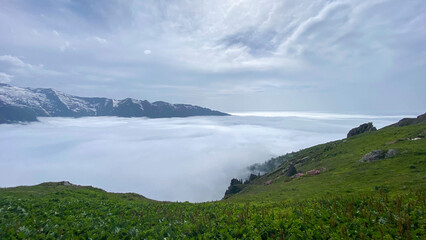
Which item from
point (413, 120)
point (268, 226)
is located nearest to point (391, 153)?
point (268, 226)

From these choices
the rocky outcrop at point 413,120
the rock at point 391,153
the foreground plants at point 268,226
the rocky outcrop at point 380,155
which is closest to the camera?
the foreground plants at point 268,226

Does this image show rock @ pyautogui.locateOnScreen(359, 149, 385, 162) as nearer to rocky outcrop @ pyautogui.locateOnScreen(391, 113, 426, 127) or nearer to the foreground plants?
the foreground plants

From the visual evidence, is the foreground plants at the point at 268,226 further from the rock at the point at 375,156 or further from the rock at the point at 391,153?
the rock at the point at 375,156

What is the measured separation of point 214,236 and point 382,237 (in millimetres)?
9146

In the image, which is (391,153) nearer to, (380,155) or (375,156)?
(380,155)

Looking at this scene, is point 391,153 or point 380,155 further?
point 380,155

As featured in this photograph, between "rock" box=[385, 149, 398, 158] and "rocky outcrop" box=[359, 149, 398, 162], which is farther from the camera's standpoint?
"rocky outcrop" box=[359, 149, 398, 162]

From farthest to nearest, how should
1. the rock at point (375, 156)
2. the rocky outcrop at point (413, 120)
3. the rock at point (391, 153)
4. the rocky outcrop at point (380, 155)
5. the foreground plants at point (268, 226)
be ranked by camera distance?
the rocky outcrop at point (413, 120), the rock at point (375, 156), the rocky outcrop at point (380, 155), the rock at point (391, 153), the foreground plants at point (268, 226)

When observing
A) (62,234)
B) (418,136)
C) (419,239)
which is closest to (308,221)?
(419,239)

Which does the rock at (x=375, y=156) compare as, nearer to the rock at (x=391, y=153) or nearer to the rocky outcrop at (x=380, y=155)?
the rocky outcrop at (x=380, y=155)

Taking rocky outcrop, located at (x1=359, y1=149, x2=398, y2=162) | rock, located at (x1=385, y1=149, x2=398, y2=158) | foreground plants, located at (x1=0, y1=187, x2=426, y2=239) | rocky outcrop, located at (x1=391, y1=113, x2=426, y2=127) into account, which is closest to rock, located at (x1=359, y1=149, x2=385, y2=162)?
rocky outcrop, located at (x1=359, y1=149, x2=398, y2=162)

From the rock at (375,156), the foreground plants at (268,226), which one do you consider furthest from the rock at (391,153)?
the foreground plants at (268,226)

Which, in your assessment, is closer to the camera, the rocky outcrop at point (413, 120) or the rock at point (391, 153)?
the rock at point (391, 153)

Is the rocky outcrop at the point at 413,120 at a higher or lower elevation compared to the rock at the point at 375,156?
higher
